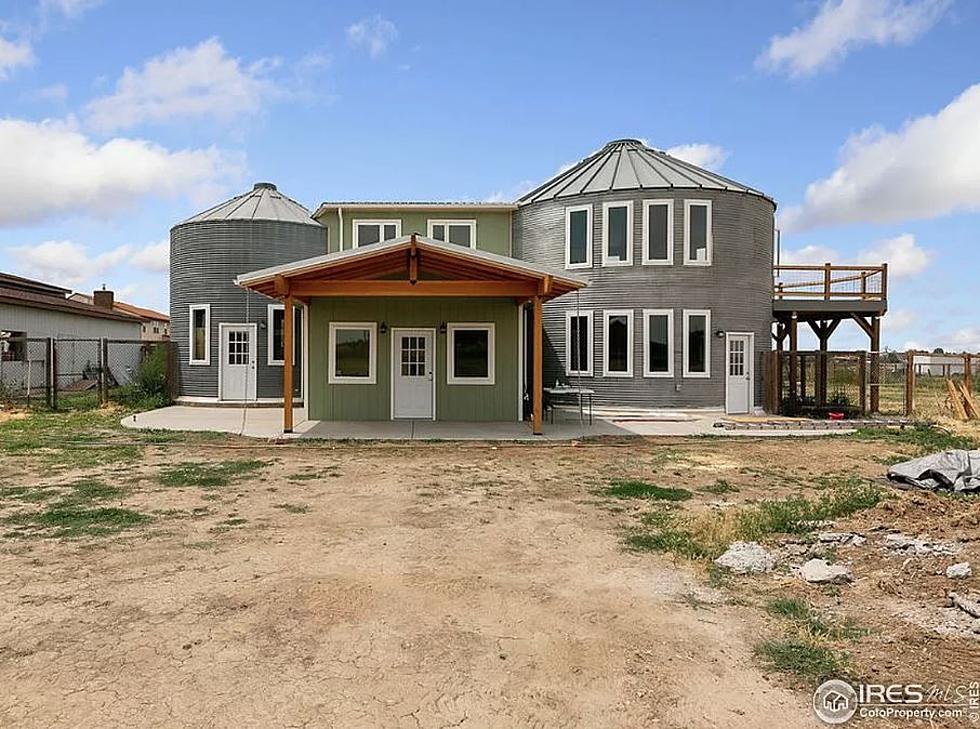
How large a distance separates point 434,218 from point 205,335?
6.92 metres

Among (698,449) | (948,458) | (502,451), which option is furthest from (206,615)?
(698,449)

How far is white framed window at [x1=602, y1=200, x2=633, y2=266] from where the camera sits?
17.1 m

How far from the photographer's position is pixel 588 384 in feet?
56.5

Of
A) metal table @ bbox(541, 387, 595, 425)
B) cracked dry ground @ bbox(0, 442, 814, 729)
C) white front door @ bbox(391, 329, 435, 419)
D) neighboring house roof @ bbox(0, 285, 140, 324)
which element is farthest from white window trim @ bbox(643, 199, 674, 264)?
neighboring house roof @ bbox(0, 285, 140, 324)

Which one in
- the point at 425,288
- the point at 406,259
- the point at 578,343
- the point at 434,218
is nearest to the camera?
the point at 425,288

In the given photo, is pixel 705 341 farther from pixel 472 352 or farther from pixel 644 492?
pixel 644 492

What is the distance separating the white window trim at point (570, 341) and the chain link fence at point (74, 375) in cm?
1078

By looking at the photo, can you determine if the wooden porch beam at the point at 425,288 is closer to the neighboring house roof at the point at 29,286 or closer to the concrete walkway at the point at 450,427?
A: the concrete walkway at the point at 450,427

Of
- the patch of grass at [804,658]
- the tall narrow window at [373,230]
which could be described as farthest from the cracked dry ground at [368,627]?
the tall narrow window at [373,230]

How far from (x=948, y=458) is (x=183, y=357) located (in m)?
17.8

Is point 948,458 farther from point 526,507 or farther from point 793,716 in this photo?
point 793,716

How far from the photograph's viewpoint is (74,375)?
76.8 feet

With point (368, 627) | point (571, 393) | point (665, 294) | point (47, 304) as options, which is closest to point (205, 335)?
point (47, 304)

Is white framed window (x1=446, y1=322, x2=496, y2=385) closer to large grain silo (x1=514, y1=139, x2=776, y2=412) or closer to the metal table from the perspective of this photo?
the metal table
